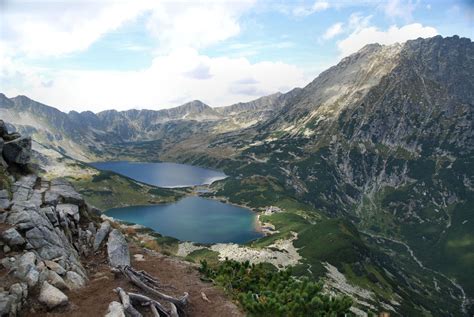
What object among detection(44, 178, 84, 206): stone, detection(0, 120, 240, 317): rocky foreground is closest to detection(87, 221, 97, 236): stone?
detection(0, 120, 240, 317): rocky foreground

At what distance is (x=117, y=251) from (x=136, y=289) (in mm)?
7456

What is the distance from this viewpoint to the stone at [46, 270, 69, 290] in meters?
27.1

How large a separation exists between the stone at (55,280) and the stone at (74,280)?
72 cm

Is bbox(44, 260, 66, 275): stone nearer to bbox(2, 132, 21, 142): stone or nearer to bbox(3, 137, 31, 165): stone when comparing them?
bbox(3, 137, 31, 165): stone

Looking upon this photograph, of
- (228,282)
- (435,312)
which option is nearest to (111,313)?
(228,282)

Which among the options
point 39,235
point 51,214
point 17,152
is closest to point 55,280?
point 39,235

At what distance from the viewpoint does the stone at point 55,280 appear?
88.8 ft

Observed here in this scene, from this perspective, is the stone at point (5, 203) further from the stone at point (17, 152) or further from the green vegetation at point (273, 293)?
the green vegetation at point (273, 293)

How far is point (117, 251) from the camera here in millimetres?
37250

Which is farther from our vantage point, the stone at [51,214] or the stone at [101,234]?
the stone at [101,234]

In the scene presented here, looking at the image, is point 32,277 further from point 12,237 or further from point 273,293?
point 273,293

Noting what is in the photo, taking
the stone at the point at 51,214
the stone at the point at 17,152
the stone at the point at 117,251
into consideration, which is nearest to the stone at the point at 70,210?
the stone at the point at 51,214

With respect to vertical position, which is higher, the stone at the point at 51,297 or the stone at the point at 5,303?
the stone at the point at 5,303

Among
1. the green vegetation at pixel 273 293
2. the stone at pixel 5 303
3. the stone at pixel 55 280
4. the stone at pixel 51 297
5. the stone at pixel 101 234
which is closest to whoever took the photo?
the stone at pixel 5 303
